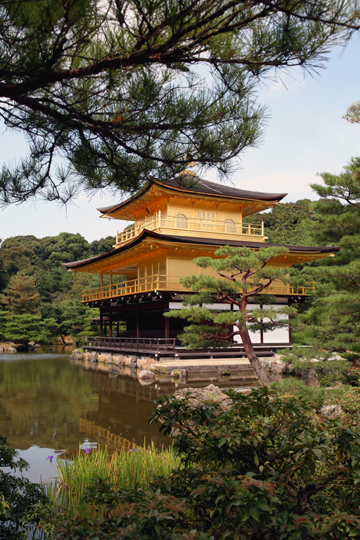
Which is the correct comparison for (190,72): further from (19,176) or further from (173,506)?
(173,506)

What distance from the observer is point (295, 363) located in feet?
27.0

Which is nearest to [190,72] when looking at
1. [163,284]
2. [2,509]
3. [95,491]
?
[95,491]

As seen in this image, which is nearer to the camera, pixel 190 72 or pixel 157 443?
pixel 190 72

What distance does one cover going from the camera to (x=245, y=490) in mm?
1808

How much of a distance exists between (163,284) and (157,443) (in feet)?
38.7

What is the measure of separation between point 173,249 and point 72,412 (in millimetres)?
10343

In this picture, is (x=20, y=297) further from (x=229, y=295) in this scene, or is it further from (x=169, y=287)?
(x=229, y=295)

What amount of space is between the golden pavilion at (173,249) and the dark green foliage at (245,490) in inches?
534

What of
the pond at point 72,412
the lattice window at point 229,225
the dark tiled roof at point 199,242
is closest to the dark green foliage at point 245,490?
the pond at point 72,412

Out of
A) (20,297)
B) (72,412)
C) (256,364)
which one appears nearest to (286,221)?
(20,297)

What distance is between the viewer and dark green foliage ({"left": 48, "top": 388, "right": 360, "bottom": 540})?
184 centimetres

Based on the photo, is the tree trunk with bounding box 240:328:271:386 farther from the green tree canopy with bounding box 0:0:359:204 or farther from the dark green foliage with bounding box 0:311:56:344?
the dark green foliage with bounding box 0:311:56:344

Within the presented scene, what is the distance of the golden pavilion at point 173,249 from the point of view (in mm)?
17245

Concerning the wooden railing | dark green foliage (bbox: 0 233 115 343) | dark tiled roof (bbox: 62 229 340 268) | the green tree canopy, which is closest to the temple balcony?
dark tiled roof (bbox: 62 229 340 268)
